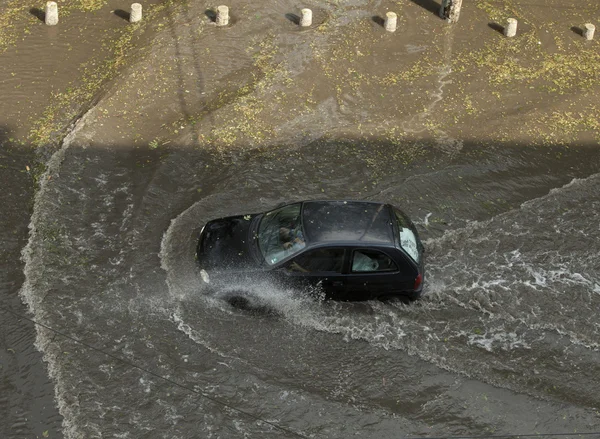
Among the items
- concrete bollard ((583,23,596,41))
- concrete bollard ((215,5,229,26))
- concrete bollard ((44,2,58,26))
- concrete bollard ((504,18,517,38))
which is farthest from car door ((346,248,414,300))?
concrete bollard ((583,23,596,41))

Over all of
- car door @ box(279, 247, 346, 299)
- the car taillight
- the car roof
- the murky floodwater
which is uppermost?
the car roof

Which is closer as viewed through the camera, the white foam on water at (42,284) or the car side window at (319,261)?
the white foam on water at (42,284)

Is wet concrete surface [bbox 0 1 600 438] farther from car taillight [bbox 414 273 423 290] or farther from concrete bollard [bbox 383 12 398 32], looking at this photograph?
car taillight [bbox 414 273 423 290]

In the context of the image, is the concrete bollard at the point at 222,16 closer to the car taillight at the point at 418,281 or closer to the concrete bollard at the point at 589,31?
the concrete bollard at the point at 589,31

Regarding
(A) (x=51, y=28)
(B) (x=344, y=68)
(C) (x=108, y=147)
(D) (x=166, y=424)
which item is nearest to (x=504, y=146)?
(B) (x=344, y=68)

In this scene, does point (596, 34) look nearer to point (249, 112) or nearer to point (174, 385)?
point (249, 112)

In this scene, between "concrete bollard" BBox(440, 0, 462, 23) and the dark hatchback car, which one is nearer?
the dark hatchback car

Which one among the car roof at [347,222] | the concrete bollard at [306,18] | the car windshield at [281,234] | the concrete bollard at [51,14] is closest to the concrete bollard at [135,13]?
the concrete bollard at [51,14]
